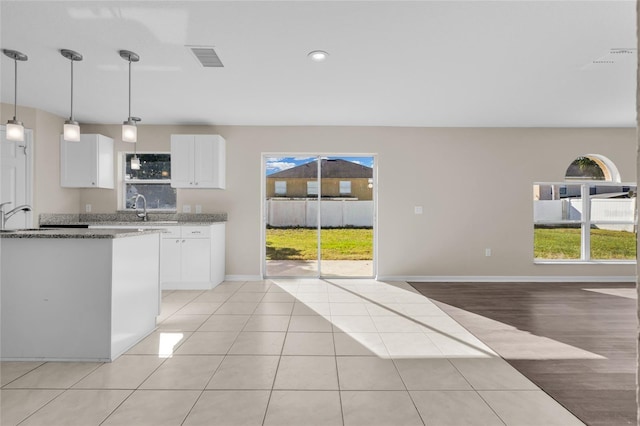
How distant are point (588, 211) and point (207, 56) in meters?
6.26

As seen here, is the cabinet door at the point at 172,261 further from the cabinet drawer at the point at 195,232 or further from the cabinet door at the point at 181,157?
the cabinet door at the point at 181,157

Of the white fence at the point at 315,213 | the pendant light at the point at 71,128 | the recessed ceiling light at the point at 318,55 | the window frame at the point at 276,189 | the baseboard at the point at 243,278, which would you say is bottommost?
the baseboard at the point at 243,278

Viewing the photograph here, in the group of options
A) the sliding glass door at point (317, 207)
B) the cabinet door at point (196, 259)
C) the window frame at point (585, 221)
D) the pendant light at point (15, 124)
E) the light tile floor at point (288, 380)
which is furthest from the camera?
the sliding glass door at point (317, 207)

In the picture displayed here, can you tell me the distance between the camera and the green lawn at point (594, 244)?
5.36m

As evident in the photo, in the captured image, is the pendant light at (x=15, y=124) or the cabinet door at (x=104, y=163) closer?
the pendant light at (x=15, y=124)

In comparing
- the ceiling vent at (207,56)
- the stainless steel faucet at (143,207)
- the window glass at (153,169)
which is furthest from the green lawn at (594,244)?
the stainless steel faucet at (143,207)

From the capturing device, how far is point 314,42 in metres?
2.66

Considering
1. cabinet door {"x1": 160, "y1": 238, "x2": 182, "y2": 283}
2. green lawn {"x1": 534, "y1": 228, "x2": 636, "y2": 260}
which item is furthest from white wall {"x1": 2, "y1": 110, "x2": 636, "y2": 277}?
cabinet door {"x1": 160, "y1": 238, "x2": 182, "y2": 283}

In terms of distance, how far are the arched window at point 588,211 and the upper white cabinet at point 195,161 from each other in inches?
207

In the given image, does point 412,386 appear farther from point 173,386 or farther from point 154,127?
point 154,127

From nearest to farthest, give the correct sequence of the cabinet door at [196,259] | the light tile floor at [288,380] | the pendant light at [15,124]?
the light tile floor at [288,380] < the pendant light at [15,124] < the cabinet door at [196,259]

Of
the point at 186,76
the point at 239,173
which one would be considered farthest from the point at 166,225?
the point at 186,76

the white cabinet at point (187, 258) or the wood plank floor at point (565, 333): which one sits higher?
the white cabinet at point (187, 258)

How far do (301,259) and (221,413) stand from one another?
3935 mm
